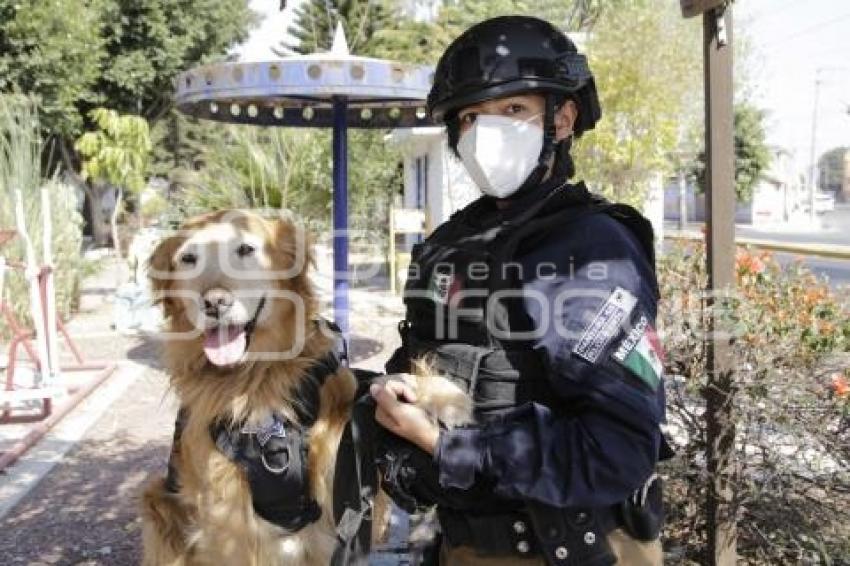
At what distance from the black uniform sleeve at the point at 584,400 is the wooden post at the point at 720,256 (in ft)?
6.35

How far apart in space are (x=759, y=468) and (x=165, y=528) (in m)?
2.25

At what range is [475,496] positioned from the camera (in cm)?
144

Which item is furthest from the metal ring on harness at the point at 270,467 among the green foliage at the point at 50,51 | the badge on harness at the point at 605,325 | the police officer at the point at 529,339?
the green foliage at the point at 50,51

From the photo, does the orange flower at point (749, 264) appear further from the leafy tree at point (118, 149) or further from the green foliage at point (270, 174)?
the leafy tree at point (118, 149)

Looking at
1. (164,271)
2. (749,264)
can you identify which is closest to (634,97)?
(749,264)

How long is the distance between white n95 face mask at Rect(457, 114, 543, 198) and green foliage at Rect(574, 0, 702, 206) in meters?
11.2

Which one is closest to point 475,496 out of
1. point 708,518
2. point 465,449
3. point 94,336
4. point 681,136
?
point 465,449

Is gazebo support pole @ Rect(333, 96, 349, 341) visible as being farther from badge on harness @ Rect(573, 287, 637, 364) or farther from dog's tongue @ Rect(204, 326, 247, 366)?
badge on harness @ Rect(573, 287, 637, 364)

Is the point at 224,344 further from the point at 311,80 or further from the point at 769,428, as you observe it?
the point at 311,80

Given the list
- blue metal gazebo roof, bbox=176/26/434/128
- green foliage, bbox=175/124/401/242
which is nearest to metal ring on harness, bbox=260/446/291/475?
blue metal gazebo roof, bbox=176/26/434/128

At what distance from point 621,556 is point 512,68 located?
3.02ft

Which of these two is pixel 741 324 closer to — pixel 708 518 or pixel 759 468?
pixel 759 468

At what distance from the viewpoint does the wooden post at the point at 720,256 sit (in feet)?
10.1

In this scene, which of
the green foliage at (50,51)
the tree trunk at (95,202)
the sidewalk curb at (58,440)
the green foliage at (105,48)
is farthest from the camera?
the tree trunk at (95,202)
